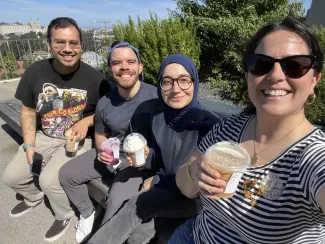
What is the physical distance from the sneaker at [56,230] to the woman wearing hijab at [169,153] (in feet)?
3.55

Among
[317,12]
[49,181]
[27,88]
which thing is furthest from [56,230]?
[317,12]

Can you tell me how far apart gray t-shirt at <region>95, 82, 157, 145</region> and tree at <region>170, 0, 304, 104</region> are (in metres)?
4.42

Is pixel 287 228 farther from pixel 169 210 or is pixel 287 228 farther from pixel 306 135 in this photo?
pixel 169 210

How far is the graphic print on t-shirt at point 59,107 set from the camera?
2938 mm

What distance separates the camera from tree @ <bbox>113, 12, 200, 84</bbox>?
6.49m

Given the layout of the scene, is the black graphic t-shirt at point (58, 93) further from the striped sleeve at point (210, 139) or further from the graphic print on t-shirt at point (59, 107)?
the striped sleeve at point (210, 139)

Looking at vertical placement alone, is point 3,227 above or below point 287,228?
below

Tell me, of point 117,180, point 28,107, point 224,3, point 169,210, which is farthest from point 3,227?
point 224,3

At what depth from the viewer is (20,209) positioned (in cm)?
304

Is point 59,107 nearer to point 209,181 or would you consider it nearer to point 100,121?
point 100,121

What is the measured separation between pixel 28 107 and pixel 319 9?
29.4 ft

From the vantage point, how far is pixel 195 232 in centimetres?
163

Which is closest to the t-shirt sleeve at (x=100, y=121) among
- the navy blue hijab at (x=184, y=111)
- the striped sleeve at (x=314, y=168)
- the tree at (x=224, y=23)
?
the navy blue hijab at (x=184, y=111)

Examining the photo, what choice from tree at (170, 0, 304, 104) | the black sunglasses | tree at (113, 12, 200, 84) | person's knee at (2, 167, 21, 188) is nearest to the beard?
the black sunglasses
